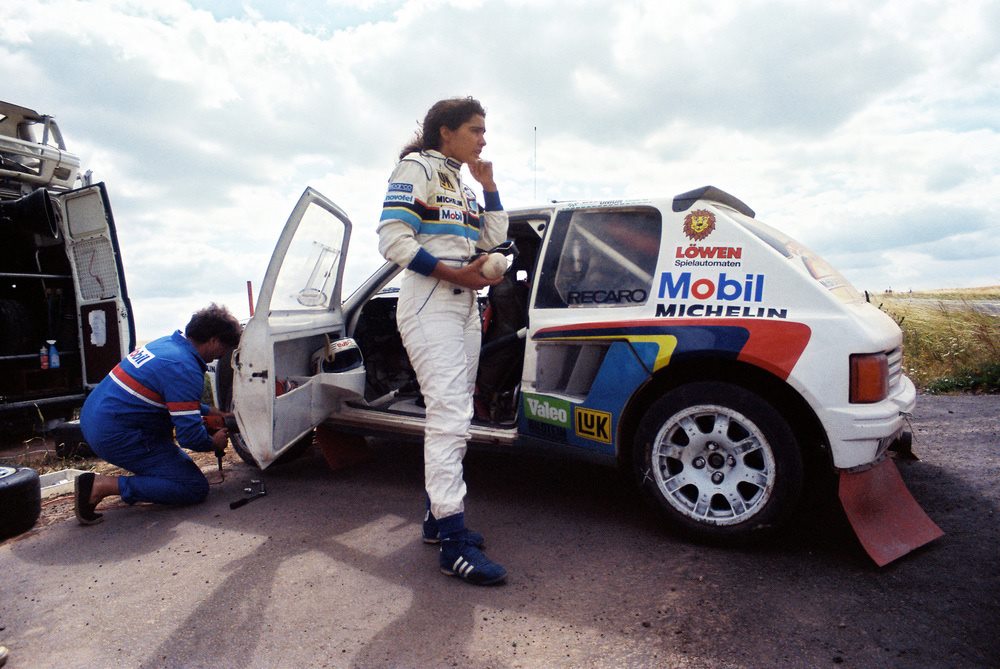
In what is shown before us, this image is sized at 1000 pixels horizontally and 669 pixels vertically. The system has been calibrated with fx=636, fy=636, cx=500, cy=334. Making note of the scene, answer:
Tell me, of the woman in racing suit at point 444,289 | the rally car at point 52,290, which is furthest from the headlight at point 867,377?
the rally car at point 52,290

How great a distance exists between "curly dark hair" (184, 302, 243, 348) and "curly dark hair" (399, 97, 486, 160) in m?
1.73

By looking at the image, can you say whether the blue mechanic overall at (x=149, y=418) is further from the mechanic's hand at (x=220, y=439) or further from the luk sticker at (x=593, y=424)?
the luk sticker at (x=593, y=424)

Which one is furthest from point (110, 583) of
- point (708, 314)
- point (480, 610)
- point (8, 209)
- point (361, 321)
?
point (8, 209)

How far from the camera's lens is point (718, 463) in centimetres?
292

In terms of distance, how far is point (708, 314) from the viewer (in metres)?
2.97

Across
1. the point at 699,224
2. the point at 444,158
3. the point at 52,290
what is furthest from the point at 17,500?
the point at 52,290

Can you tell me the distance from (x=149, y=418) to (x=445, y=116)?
259 cm

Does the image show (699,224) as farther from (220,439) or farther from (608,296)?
(220,439)

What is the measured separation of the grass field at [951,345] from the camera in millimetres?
6871

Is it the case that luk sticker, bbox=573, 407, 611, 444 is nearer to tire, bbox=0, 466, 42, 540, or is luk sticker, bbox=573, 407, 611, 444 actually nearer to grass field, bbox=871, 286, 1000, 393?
tire, bbox=0, 466, 42, 540

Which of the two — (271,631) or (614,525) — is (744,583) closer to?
(614,525)

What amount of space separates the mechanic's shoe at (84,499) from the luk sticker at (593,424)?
2.83 m

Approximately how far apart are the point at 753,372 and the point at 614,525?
3.46 feet

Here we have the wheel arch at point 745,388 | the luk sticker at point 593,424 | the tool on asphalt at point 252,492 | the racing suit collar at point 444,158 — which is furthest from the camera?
the tool on asphalt at point 252,492
